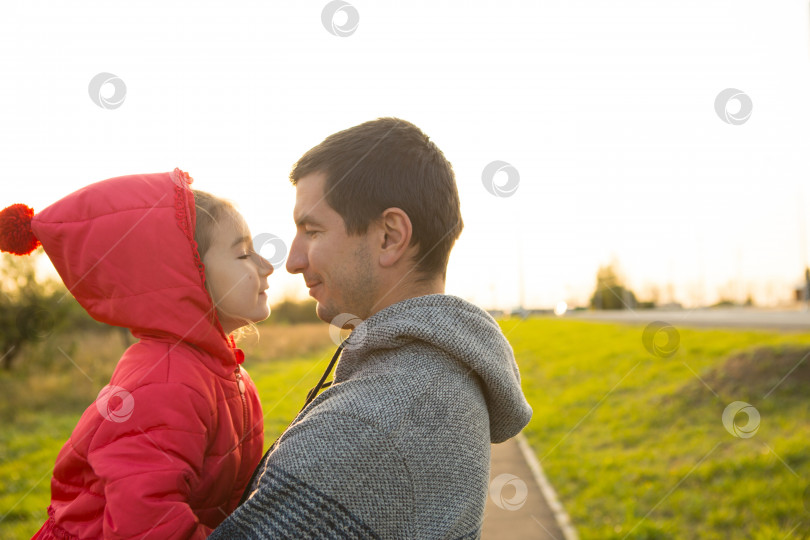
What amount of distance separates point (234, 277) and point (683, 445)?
6.73 m

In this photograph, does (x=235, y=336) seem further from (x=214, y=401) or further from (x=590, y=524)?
(x=590, y=524)

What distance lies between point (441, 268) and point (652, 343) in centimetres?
1195

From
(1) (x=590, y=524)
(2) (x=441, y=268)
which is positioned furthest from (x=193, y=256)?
(1) (x=590, y=524)

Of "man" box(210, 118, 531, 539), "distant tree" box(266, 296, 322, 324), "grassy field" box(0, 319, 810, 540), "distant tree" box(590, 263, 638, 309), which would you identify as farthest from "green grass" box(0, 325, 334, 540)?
"distant tree" box(590, 263, 638, 309)

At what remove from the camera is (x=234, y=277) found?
232cm

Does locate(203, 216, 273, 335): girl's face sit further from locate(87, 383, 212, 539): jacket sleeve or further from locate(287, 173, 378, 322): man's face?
locate(87, 383, 212, 539): jacket sleeve

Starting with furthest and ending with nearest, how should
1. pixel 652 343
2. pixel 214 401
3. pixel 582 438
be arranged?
1. pixel 652 343
2. pixel 582 438
3. pixel 214 401

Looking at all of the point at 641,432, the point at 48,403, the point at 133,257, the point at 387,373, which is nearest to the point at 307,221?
the point at 133,257

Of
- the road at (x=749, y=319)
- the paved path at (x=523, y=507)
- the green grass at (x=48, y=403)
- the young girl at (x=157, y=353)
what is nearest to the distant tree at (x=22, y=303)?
the green grass at (x=48, y=403)

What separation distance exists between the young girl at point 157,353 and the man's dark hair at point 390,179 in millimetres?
453

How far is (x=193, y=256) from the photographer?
7.37 ft

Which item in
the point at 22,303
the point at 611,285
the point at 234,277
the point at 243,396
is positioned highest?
the point at 234,277

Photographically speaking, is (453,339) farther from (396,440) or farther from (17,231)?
(17,231)

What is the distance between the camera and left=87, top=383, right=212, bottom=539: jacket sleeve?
175 centimetres
